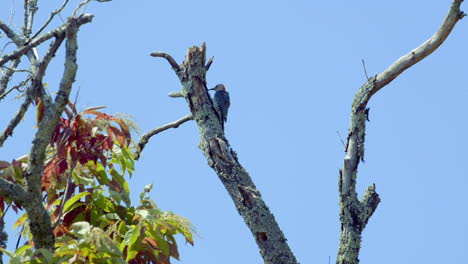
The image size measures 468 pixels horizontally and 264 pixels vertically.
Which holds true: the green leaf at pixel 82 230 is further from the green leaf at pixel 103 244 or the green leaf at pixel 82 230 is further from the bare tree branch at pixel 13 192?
the bare tree branch at pixel 13 192

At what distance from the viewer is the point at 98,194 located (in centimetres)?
416

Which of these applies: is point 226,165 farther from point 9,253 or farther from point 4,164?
point 9,253

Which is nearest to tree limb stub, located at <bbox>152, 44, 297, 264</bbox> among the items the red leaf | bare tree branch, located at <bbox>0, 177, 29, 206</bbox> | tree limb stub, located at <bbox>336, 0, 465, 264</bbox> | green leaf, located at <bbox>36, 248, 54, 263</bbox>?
tree limb stub, located at <bbox>336, 0, 465, 264</bbox>

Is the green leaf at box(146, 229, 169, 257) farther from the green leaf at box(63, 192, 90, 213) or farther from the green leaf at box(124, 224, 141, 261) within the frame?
the green leaf at box(63, 192, 90, 213)

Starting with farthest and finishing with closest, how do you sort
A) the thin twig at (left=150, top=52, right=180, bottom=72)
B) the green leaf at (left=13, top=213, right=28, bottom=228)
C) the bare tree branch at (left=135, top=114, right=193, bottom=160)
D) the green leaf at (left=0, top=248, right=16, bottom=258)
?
the bare tree branch at (left=135, top=114, right=193, bottom=160), the thin twig at (left=150, top=52, right=180, bottom=72), the green leaf at (left=13, top=213, right=28, bottom=228), the green leaf at (left=0, top=248, right=16, bottom=258)

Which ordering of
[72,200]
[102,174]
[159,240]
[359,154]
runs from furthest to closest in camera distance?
[359,154] → [102,174] → [72,200] → [159,240]

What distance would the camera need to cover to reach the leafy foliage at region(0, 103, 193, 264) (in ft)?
12.8

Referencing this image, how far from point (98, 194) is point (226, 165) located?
1.90 metres

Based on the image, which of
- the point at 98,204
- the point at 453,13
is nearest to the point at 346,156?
the point at 453,13

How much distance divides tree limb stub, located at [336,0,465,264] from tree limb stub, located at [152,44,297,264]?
0.41 metres

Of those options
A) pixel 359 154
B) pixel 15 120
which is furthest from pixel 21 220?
pixel 359 154

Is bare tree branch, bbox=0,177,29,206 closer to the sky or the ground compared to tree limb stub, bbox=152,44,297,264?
closer to the ground

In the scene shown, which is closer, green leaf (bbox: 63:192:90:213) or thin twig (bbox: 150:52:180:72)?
green leaf (bbox: 63:192:90:213)

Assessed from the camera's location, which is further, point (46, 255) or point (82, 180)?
point (82, 180)
